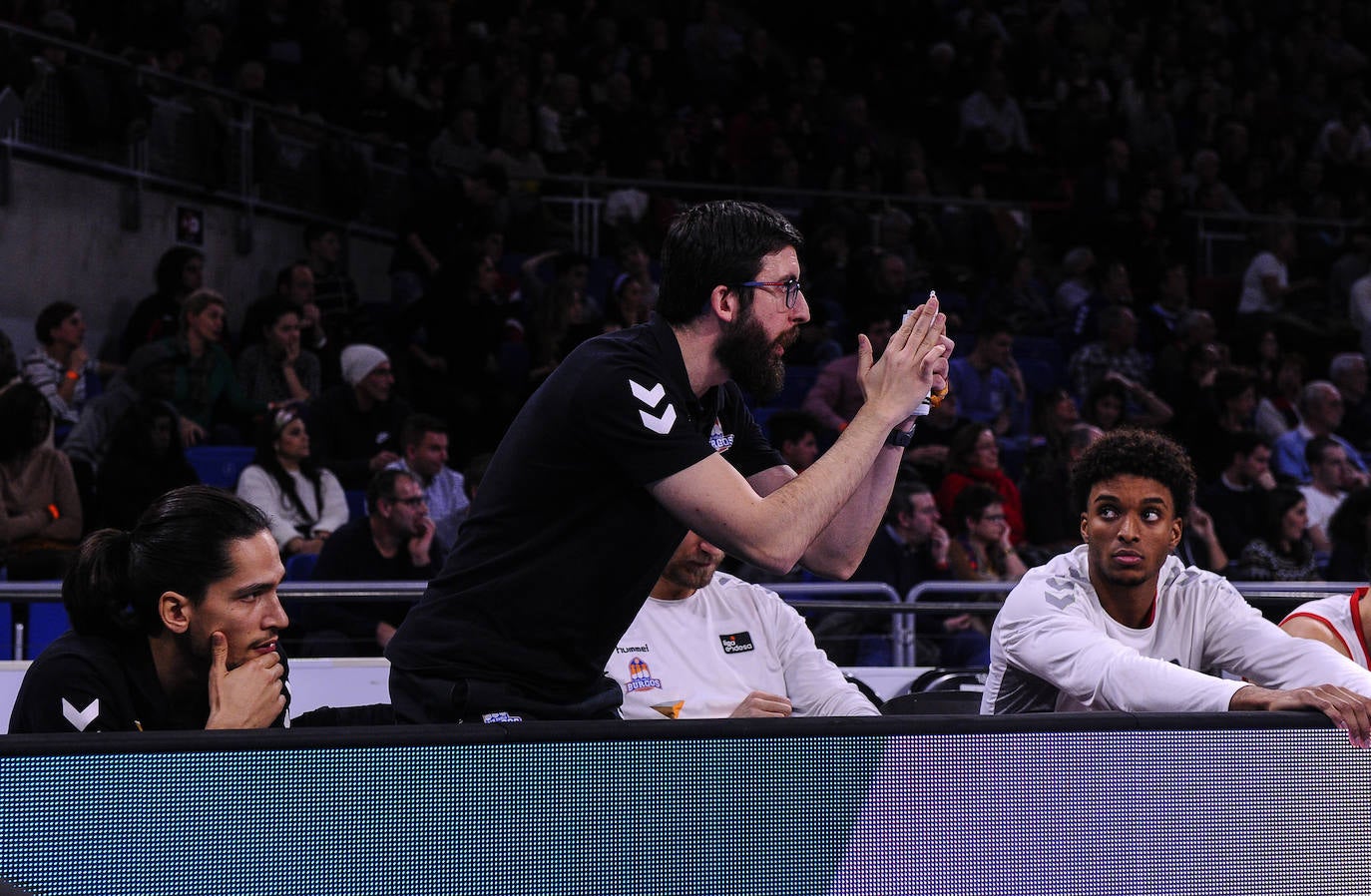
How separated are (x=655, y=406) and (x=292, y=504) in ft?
15.7

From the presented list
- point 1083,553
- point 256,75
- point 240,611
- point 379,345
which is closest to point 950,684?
point 1083,553

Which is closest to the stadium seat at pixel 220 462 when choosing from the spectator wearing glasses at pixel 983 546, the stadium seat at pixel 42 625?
the stadium seat at pixel 42 625

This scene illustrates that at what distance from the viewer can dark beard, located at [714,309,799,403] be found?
2.52 meters

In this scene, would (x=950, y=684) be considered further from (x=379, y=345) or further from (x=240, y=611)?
(x=379, y=345)

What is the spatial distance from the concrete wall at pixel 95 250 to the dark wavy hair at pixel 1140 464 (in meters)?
6.70

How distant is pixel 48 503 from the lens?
6.26 metres

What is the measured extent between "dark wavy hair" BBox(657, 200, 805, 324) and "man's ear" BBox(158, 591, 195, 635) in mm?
1030

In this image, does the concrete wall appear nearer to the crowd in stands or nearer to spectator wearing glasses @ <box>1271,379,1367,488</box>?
the crowd in stands

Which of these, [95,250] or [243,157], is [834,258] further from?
[95,250]

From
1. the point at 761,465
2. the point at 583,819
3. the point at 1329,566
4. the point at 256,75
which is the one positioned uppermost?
the point at 256,75

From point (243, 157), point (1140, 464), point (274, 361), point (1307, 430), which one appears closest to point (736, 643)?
point (1140, 464)

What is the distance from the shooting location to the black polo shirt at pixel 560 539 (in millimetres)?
2416

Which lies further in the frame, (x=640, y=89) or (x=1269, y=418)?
(x=640, y=89)

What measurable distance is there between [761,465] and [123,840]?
1422 millimetres
